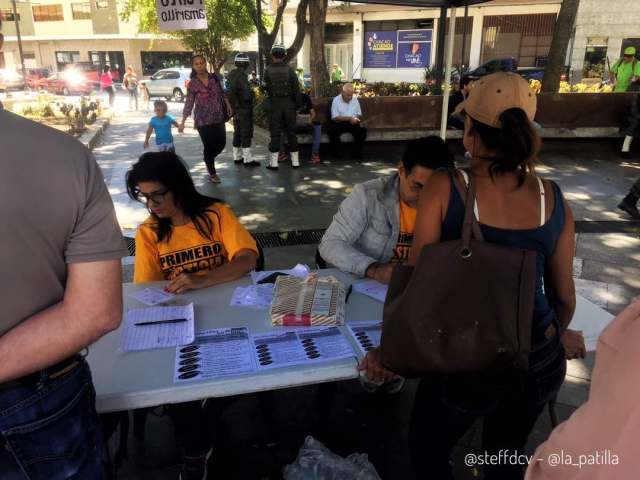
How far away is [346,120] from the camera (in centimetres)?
869

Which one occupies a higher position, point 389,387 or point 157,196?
point 157,196

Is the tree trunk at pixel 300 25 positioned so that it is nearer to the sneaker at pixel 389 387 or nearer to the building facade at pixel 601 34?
the sneaker at pixel 389 387

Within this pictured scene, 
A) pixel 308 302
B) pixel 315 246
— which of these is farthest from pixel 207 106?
pixel 308 302

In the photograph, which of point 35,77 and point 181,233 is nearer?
point 181,233

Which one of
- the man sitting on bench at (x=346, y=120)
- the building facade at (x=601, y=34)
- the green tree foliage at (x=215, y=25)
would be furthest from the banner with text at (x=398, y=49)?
the man sitting on bench at (x=346, y=120)

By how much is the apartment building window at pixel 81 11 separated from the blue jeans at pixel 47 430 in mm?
42312

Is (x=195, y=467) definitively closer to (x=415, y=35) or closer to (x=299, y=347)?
(x=299, y=347)

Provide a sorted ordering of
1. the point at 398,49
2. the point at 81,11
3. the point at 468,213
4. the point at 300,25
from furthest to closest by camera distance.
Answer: the point at 81,11 < the point at 398,49 < the point at 300,25 < the point at 468,213

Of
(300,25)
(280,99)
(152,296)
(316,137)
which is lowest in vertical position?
(316,137)

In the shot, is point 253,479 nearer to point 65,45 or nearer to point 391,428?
point 391,428

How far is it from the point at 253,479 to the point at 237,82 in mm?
6744

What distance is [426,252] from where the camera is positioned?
1.37 meters

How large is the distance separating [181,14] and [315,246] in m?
4.05

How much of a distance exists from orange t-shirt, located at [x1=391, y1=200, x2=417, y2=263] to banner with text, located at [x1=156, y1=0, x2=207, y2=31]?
17.4 ft
